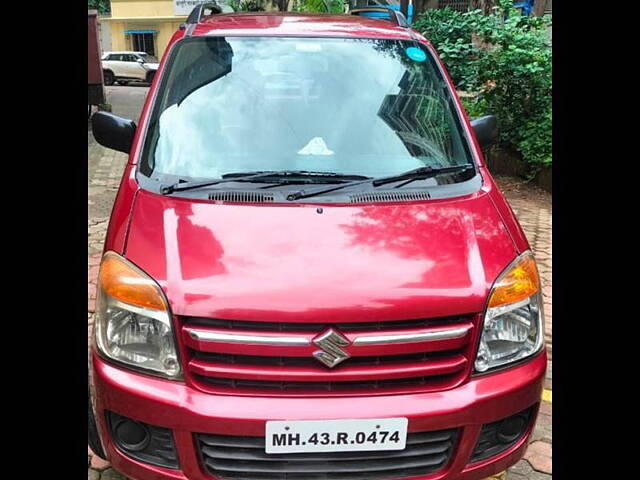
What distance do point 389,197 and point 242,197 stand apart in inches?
23.2

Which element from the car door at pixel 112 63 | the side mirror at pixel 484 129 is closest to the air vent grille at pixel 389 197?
the side mirror at pixel 484 129

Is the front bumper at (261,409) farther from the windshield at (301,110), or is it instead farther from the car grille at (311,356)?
the windshield at (301,110)

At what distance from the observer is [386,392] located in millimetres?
2012

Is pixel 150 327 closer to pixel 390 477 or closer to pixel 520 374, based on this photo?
pixel 390 477

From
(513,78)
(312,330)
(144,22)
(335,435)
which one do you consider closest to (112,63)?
(144,22)

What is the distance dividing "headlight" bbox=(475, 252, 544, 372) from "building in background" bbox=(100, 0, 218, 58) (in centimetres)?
3361

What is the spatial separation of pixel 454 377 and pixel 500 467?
1.37 ft

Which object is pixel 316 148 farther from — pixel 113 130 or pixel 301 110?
pixel 113 130

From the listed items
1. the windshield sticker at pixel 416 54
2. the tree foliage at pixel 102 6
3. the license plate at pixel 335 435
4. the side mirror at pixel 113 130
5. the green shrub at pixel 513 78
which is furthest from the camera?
the tree foliage at pixel 102 6

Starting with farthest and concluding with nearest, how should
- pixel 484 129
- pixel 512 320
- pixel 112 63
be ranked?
pixel 112 63, pixel 484 129, pixel 512 320

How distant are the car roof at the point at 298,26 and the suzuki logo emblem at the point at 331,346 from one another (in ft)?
6.04

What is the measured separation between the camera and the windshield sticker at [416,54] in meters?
3.19

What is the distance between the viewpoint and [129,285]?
2035 millimetres

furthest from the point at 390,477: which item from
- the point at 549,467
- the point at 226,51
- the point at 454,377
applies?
the point at 226,51
